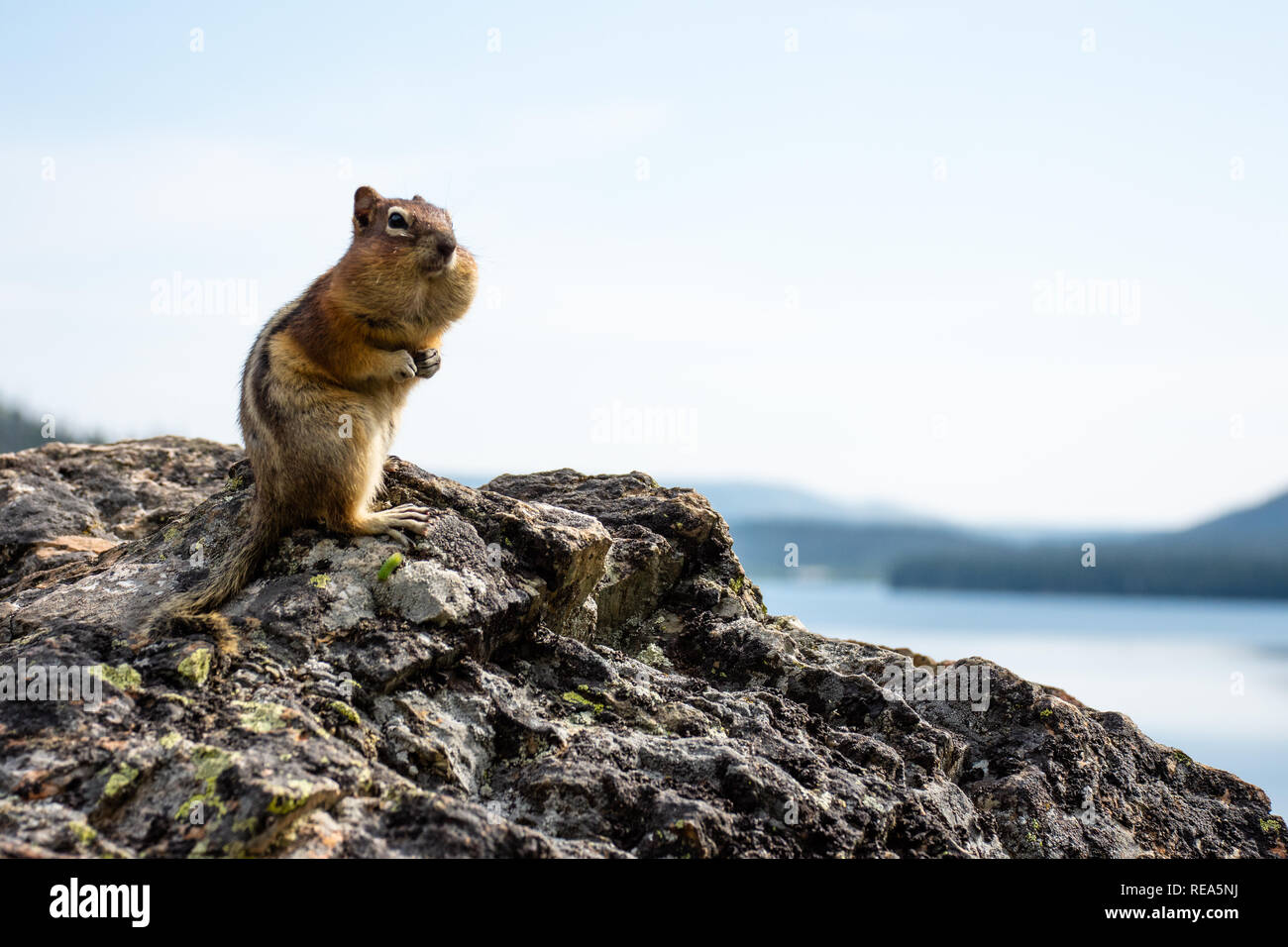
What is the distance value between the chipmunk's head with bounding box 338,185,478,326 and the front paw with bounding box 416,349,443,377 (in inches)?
8.9

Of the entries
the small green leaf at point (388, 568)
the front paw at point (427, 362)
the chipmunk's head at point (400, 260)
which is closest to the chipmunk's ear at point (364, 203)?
the chipmunk's head at point (400, 260)

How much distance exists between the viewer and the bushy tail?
549 centimetres

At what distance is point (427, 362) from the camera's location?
7.31 m

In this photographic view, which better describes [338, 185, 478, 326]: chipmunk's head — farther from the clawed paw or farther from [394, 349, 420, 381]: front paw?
the clawed paw

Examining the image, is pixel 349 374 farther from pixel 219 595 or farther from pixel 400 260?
pixel 219 595

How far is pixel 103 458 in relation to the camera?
11.0 meters

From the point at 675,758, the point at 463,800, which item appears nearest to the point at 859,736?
the point at 675,758

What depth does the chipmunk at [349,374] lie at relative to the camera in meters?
6.32

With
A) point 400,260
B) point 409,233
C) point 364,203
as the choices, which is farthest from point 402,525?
point 364,203

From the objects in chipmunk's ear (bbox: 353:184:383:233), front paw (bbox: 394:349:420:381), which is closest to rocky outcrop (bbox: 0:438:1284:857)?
front paw (bbox: 394:349:420:381)

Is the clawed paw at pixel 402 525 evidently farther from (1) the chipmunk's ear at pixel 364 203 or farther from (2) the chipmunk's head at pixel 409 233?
(1) the chipmunk's ear at pixel 364 203

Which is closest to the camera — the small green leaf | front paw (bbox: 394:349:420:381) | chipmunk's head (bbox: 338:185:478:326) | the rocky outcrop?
the rocky outcrop
